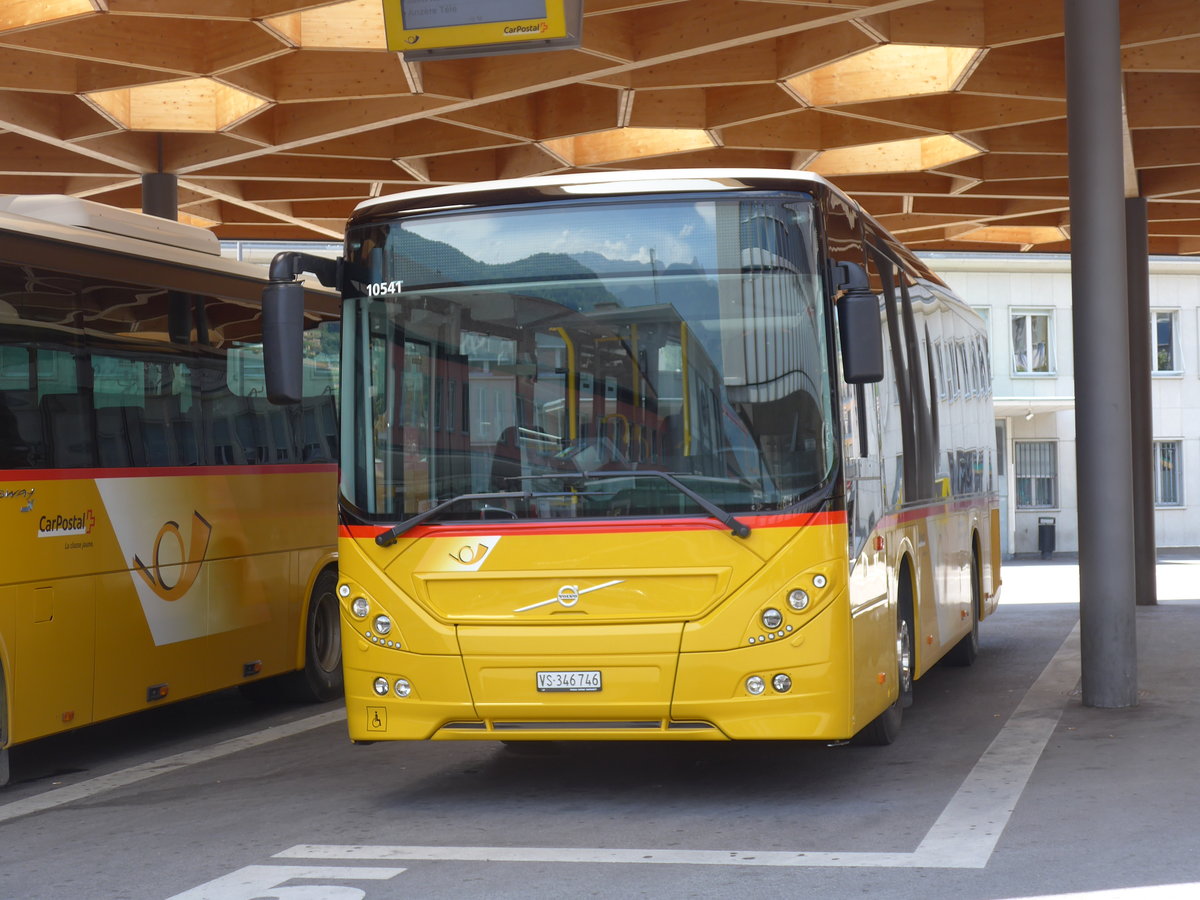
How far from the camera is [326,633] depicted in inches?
539

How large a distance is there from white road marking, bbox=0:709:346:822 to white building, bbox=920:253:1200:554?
32756 mm

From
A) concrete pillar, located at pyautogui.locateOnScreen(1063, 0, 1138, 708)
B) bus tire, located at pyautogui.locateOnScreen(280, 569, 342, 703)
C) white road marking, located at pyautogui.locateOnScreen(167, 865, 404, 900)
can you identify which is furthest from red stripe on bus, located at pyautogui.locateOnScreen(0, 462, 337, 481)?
concrete pillar, located at pyautogui.locateOnScreen(1063, 0, 1138, 708)

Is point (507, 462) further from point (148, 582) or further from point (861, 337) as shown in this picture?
point (148, 582)

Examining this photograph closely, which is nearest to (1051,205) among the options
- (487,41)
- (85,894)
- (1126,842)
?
(487,41)

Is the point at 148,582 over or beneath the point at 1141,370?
beneath

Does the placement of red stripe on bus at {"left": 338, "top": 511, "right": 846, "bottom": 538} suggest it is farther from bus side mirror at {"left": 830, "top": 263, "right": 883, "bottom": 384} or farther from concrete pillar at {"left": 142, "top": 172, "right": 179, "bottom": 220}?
concrete pillar at {"left": 142, "top": 172, "right": 179, "bottom": 220}

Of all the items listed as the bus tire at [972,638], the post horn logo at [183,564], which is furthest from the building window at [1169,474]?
the post horn logo at [183,564]

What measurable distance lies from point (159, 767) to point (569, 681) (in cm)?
382

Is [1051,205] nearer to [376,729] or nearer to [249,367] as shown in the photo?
[249,367]

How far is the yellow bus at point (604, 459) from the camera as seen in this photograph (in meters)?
8.02

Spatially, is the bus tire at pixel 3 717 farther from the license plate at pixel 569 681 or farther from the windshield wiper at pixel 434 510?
the license plate at pixel 569 681

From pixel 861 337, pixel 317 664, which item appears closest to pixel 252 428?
pixel 317 664

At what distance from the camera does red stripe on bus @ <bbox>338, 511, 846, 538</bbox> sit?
315 inches

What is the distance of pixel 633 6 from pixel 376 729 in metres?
6.49
